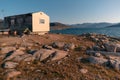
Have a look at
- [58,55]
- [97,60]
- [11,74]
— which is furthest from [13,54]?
[97,60]

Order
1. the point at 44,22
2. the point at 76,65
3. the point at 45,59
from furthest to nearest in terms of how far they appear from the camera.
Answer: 1. the point at 44,22
2. the point at 45,59
3. the point at 76,65

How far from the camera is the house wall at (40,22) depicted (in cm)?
3716

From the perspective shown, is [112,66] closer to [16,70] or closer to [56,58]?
[56,58]

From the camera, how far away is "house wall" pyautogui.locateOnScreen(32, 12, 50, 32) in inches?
1463

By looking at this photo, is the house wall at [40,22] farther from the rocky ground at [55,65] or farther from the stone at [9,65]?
the stone at [9,65]

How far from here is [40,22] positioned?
38.6 m

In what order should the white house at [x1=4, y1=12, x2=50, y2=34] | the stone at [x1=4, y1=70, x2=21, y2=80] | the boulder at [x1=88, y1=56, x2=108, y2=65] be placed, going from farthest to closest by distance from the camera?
the white house at [x1=4, y1=12, x2=50, y2=34], the boulder at [x1=88, y1=56, x2=108, y2=65], the stone at [x1=4, y1=70, x2=21, y2=80]

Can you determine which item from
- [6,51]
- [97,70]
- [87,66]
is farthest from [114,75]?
[6,51]

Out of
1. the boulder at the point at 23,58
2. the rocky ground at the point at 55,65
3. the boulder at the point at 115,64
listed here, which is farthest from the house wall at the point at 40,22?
the boulder at the point at 115,64

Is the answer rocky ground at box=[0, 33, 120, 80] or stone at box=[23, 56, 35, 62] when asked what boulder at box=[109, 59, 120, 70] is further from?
stone at box=[23, 56, 35, 62]

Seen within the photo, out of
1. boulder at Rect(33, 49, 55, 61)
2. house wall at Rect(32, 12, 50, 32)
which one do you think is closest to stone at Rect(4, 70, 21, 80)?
boulder at Rect(33, 49, 55, 61)

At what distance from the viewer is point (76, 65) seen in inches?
656

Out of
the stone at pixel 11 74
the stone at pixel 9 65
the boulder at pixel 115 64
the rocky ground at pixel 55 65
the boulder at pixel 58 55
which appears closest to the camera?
the stone at pixel 11 74

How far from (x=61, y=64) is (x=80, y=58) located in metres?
2.55
